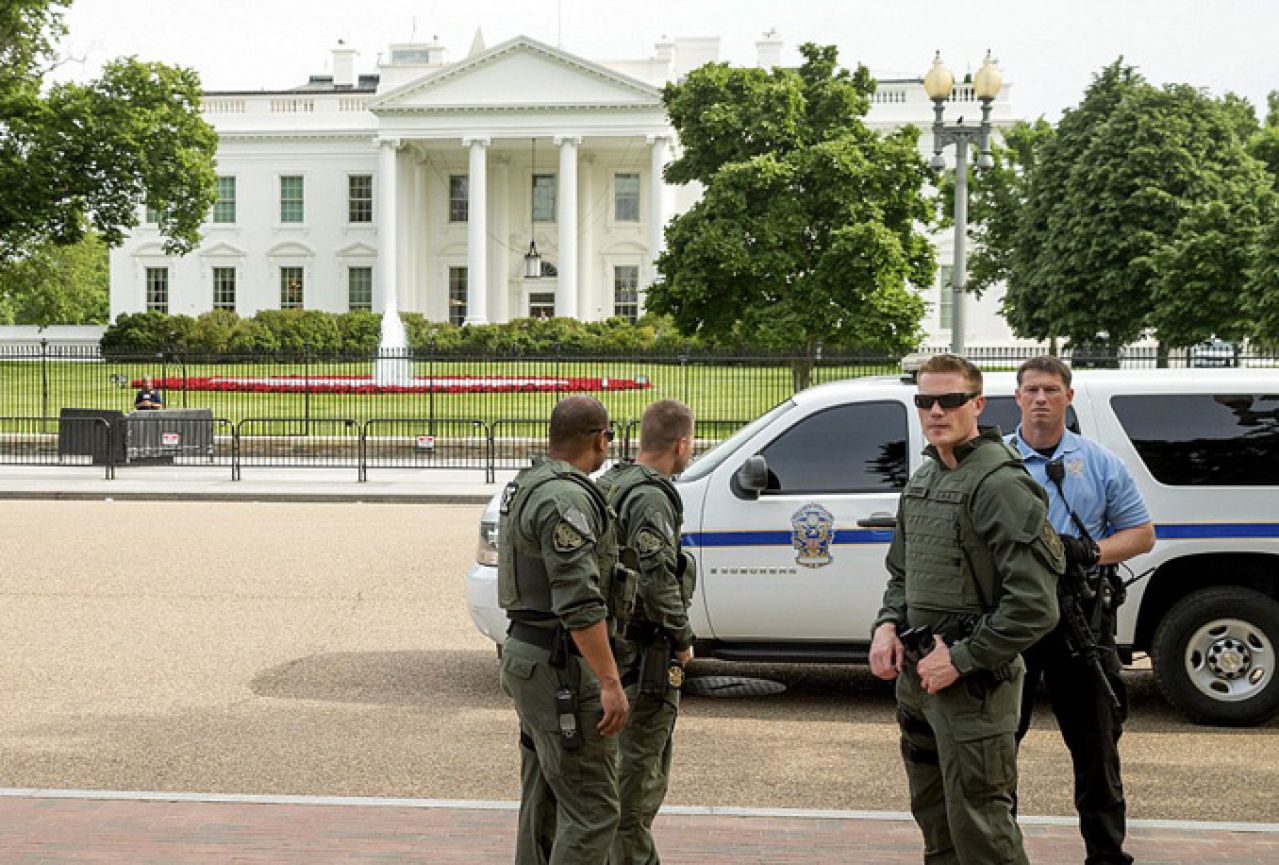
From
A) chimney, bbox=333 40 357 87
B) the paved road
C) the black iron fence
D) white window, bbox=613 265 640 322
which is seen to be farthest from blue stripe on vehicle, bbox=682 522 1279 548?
chimney, bbox=333 40 357 87

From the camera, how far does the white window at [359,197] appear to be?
258ft

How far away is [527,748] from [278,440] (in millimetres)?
25595

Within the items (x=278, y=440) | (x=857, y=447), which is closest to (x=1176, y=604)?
(x=857, y=447)

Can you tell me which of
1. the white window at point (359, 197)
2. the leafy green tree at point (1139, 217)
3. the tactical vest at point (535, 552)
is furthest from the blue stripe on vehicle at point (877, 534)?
the white window at point (359, 197)

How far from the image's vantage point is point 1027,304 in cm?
5109

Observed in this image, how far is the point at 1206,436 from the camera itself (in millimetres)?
8086

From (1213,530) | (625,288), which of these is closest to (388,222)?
(625,288)

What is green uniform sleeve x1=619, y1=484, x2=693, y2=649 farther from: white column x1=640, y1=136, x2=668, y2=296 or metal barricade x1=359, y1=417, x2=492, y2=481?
white column x1=640, y1=136, x2=668, y2=296

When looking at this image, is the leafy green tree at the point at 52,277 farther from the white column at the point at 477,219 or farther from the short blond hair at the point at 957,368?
the short blond hair at the point at 957,368

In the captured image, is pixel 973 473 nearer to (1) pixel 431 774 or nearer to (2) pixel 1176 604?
(1) pixel 431 774

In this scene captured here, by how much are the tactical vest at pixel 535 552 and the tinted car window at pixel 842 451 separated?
3.80 metres

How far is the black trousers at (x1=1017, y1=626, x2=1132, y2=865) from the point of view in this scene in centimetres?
527

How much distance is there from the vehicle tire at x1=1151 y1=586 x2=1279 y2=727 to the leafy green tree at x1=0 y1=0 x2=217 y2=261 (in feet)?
129

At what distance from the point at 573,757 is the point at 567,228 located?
65.7 m
